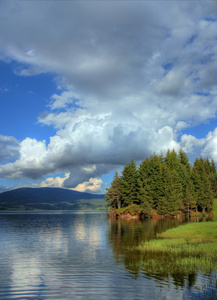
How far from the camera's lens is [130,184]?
402 ft

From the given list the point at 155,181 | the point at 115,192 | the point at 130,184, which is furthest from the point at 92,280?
the point at 115,192

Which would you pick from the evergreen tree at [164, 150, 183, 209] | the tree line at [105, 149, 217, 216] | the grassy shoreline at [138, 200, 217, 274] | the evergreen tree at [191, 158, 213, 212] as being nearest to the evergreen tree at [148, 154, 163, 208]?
the tree line at [105, 149, 217, 216]

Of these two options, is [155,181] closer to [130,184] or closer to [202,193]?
[130,184]

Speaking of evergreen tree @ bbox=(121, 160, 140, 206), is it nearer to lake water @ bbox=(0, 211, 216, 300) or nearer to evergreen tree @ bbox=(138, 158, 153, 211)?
Result: evergreen tree @ bbox=(138, 158, 153, 211)

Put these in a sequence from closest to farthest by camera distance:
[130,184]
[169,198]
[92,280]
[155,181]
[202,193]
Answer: [92,280], [169,198], [202,193], [155,181], [130,184]

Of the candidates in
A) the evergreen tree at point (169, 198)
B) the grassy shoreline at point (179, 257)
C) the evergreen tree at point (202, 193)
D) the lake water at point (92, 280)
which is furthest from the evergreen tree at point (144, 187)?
the lake water at point (92, 280)

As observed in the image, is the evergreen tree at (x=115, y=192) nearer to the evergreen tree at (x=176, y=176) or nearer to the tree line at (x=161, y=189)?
the tree line at (x=161, y=189)

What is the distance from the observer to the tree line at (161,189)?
108 meters

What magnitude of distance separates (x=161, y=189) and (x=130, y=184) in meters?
17.9

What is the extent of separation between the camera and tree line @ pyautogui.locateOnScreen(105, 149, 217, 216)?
108 m

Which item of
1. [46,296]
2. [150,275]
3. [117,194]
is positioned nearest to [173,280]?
[150,275]

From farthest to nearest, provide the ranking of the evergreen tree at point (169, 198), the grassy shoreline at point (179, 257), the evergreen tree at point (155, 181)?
the evergreen tree at point (155, 181), the evergreen tree at point (169, 198), the grassy shoreline at point (179, 257)

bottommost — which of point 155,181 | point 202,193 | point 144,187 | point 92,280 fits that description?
point 92,280

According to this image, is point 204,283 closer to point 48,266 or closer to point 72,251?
point 48,266
